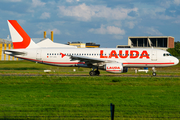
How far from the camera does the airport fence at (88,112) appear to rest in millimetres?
10230

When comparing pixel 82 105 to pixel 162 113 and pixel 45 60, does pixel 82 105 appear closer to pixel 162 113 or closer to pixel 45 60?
pixel 162 113

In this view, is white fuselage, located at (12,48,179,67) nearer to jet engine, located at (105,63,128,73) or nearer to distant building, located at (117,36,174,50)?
jet engine, located at (105,63,128,73)

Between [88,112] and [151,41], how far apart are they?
131 metres

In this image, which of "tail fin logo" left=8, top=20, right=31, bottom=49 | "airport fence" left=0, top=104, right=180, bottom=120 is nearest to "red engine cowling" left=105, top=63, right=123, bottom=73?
"tail fin logo" left=8, top=20, right=31, bottom=49

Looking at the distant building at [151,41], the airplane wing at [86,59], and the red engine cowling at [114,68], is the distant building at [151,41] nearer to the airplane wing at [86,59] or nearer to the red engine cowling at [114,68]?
the airplane wing at [86,59]

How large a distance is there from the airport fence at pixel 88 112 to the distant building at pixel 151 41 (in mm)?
A: 122454

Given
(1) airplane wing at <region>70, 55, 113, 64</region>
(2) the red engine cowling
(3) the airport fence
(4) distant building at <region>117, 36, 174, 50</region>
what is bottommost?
(3) the airport fence

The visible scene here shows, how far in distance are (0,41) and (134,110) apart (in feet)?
335

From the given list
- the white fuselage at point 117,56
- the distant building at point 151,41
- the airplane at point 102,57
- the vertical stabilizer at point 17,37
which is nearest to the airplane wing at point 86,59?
the airplane at point 102,57

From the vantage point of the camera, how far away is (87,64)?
34.2 meters

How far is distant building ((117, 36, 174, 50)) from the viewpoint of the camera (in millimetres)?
132375

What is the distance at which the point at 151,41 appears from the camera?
136625 mm

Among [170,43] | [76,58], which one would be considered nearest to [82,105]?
[76,58]

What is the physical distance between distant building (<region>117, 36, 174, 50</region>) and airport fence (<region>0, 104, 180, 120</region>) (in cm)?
12245
